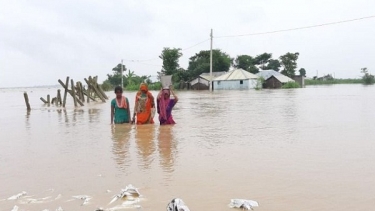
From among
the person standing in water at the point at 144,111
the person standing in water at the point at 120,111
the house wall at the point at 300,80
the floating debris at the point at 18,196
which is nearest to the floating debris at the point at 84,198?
the floating debris at the point at 18,196

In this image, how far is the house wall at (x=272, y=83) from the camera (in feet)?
200

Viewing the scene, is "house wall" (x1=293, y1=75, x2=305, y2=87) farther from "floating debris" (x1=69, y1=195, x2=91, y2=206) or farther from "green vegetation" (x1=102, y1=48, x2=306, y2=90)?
"floating debris" (x1=69, y1=195, x2=91, y2=206)

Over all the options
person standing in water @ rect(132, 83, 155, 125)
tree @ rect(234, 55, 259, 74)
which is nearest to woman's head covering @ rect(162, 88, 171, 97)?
person standing in water @ rect(132, 83, 155, 125)

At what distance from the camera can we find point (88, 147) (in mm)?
7969

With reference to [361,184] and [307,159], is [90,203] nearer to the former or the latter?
[361,184]

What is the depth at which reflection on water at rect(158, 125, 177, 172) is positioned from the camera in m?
6.05

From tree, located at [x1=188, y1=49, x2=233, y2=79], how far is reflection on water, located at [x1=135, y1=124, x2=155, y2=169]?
53.4 m

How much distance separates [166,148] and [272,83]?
55653 millimetres

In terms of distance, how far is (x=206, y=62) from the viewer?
64.2 m

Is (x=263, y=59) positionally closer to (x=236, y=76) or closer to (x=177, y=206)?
(x=236, y=76)

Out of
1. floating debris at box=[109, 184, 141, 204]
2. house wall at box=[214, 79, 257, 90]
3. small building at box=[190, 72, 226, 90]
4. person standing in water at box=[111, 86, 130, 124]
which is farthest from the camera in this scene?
small building at box=[190, 72, 226, 90]

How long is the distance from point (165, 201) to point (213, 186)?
77 centimetres

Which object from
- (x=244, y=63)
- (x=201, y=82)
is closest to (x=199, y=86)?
(x=201, y=82)

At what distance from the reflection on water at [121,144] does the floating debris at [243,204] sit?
229 centimetres
